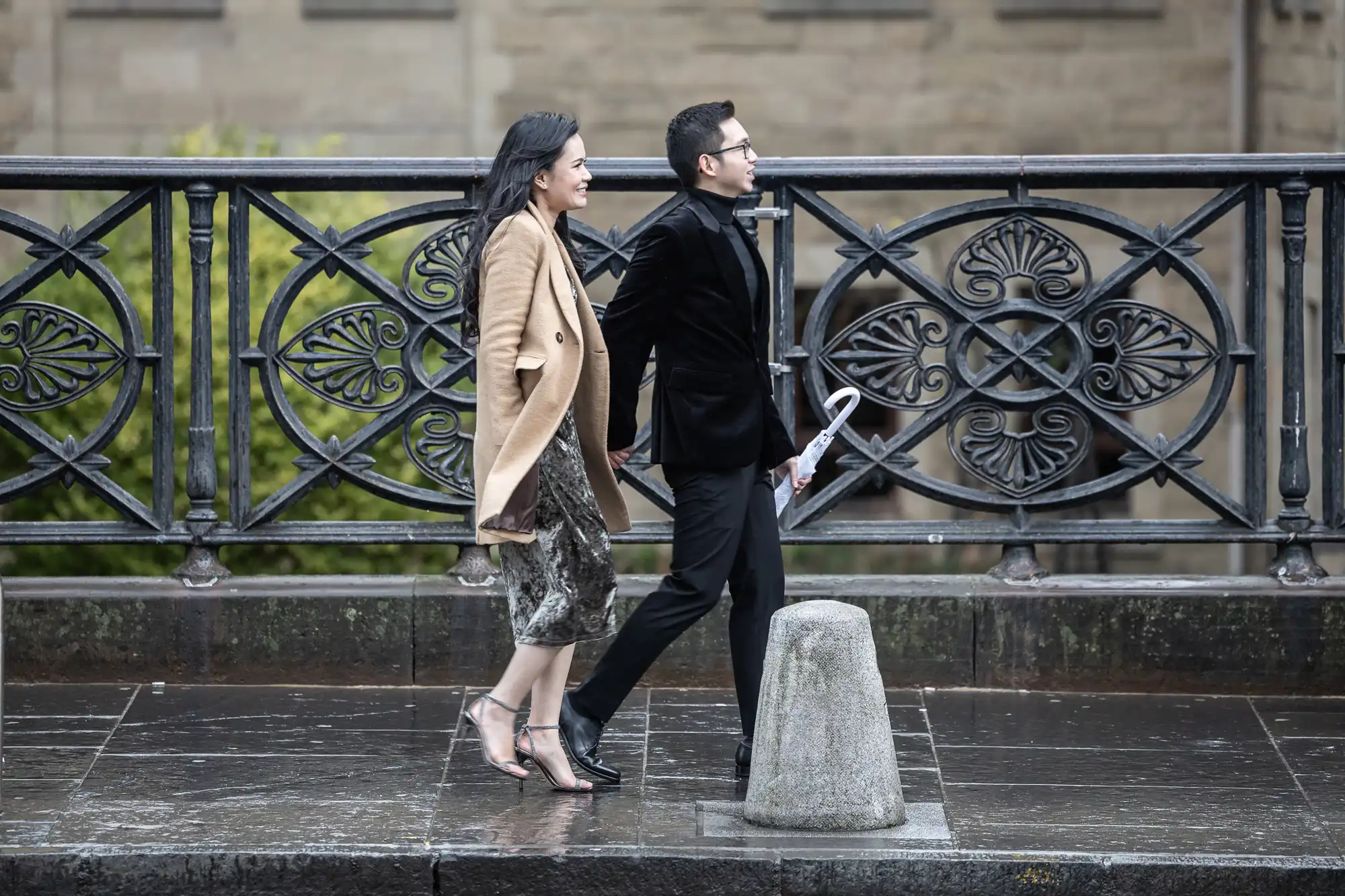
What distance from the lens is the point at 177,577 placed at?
7.93m

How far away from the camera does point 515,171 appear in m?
6.34

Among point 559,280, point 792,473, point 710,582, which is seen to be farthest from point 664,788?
point 559,280

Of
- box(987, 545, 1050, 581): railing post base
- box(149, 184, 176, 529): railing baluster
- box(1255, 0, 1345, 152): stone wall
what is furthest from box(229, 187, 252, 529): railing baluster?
box(1255, 0, 1345, 152): stone wall

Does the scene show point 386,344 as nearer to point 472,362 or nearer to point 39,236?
point 472,362

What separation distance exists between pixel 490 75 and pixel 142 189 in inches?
393

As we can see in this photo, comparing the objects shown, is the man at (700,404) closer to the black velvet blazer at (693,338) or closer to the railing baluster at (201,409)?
the black velvet blazer at (693,338)

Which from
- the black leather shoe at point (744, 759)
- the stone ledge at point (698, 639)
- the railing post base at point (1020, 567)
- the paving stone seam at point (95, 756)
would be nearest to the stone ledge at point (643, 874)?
the paving stone seam at point (95, 756)

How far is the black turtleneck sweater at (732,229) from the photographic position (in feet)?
21.5

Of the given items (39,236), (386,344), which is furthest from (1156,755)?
(39,236)

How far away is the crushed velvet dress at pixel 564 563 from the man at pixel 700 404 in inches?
8.1

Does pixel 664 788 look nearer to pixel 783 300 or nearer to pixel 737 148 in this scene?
pixel 737 148

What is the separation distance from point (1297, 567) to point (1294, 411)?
52cm

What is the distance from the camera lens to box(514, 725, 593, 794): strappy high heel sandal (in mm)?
6559

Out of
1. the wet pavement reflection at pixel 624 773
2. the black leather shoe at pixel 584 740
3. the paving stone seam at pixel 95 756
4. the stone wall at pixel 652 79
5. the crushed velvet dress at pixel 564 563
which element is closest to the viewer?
the wet pavement reflection at pixel 624 773
